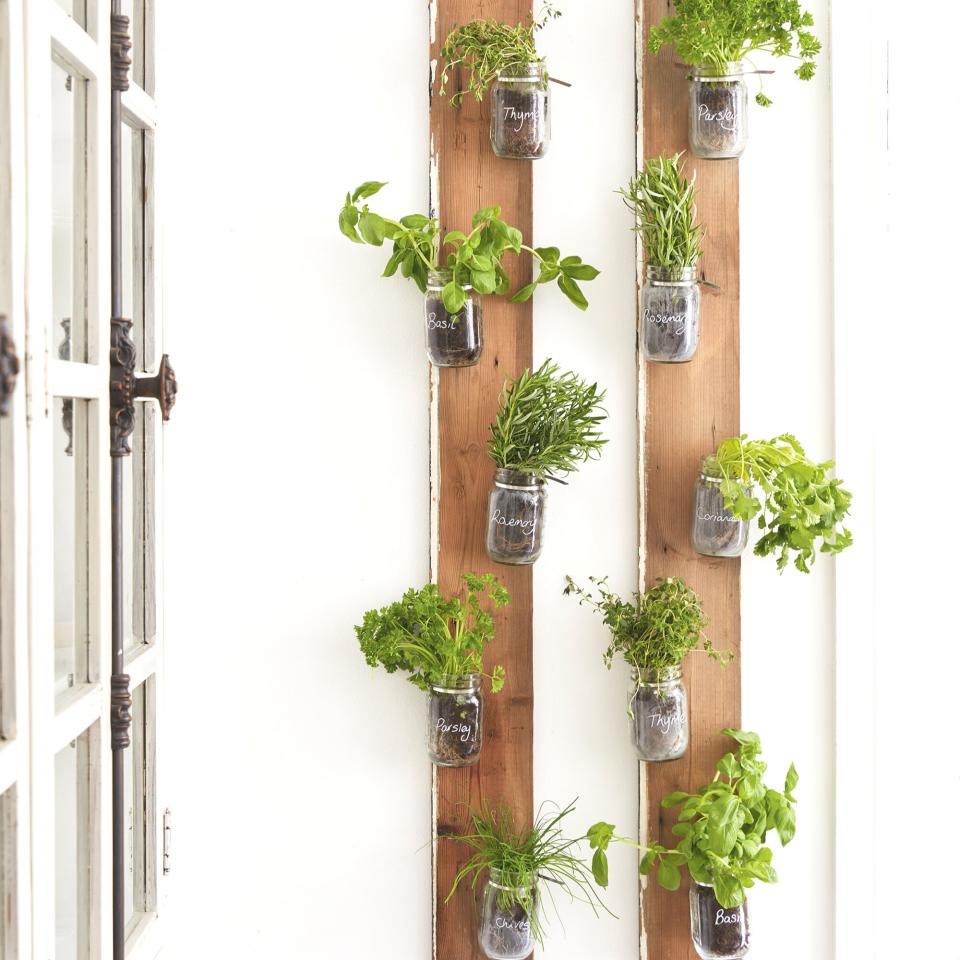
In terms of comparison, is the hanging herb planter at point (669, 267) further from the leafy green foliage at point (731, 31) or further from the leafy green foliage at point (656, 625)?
the leafy green foliage at point (656, 625)

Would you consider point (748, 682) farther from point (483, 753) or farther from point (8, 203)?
point (8, 203)

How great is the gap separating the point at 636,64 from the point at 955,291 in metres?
0.65

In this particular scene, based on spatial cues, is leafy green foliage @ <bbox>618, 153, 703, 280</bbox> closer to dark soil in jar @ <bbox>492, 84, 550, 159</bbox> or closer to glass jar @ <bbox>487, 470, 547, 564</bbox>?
dark soil in jar @ <bbox>492, 84, 550, 159</bbox>

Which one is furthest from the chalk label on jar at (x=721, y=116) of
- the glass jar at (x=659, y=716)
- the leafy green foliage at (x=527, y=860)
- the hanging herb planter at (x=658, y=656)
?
the leafy green foliage at (x=527, y=860)

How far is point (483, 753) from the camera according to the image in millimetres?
1354

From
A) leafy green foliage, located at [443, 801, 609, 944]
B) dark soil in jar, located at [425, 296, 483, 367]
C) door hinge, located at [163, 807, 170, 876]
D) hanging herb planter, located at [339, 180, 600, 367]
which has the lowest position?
leafy green foliage, located at [443, 801, 609, 944]

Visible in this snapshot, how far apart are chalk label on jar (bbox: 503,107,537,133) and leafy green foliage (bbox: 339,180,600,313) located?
0.13 metres

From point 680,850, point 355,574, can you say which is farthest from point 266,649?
point 680,850

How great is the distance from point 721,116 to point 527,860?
46.3 inches

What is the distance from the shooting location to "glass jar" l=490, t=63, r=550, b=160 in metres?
1.25

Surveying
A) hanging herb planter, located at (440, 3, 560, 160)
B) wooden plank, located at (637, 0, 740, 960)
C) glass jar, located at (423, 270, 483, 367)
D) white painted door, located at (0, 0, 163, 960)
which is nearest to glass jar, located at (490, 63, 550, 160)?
hanging herb planter, located at (440, 3, 560, 160)

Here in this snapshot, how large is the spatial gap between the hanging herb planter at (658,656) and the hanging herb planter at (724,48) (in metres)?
0.70

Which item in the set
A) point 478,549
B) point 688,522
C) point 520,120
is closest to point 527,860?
point 478,549

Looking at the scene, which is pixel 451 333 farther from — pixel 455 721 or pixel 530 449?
pixel 455 721
